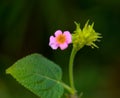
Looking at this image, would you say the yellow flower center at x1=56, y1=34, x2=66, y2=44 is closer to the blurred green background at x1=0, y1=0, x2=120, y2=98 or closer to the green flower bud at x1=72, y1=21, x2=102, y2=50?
the green flower bud at x1=72, y1=21, x2=102, y2=50

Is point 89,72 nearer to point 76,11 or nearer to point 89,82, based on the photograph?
point 89,82

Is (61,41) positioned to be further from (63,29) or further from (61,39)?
(63,29)

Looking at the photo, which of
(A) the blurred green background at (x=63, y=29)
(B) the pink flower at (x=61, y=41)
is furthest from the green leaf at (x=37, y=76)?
(A) the blurred green background at (x=63, y=29)

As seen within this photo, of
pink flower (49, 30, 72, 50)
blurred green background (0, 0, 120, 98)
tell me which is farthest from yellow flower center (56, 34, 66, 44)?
blurred green background (0, 0, 120, 98)

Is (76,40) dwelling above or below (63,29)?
above

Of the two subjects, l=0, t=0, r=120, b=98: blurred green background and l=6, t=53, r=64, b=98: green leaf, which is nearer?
l=6, t=53, r=64, b=98: green leaf

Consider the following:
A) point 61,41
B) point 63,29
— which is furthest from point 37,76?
point 63,29

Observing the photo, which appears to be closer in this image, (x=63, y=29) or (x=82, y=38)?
(x=82, y=38)
